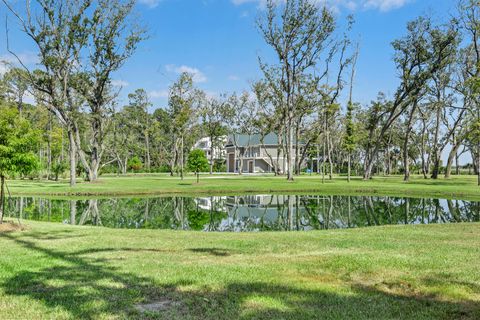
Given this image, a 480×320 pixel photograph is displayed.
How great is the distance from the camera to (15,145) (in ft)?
36.2

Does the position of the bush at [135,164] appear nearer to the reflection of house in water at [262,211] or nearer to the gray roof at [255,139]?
the gray roof at [255,139]

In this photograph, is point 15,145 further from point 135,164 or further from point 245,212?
point 135,164

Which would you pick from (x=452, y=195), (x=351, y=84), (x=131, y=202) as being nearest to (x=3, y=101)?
(x=131, y=202)

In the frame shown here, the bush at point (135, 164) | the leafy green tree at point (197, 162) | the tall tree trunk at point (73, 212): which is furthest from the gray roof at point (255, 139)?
the tall tree trunk at point (73, 212)

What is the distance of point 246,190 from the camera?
103 feet

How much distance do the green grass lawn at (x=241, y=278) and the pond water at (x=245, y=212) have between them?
6.29 m

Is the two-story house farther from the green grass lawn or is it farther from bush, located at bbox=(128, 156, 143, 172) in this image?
the green grass lawn

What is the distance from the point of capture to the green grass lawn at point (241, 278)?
4.86 m

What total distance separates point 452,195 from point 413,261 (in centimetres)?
2344

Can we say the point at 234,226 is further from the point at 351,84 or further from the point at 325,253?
the point at 351,84

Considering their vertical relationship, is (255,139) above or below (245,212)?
above

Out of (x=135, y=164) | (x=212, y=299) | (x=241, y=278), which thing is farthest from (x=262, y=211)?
(x=135, y=164)

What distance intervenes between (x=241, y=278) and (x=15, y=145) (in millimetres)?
7899

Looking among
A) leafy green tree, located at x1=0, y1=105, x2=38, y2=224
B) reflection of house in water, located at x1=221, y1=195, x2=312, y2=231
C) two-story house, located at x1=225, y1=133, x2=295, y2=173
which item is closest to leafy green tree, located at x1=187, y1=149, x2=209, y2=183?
reflection of house in water, located at x1=221, y1=195, x2=312, y2=231
